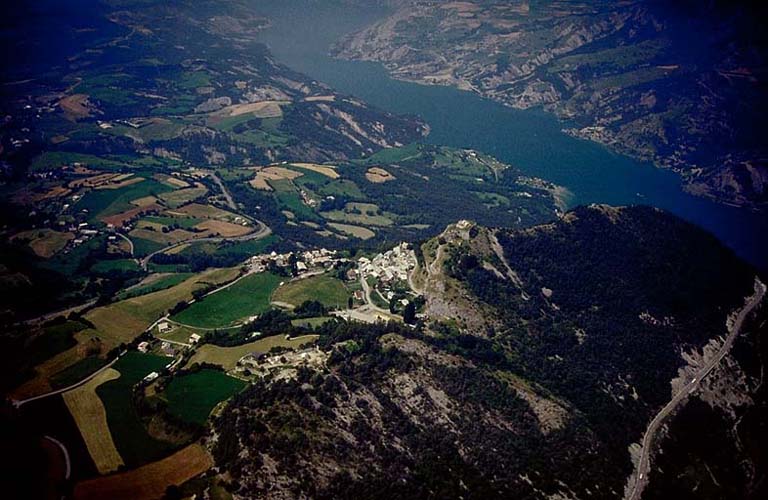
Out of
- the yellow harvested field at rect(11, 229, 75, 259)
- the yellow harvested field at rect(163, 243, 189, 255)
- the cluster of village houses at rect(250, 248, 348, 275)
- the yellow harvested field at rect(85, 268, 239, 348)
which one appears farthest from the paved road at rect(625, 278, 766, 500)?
the yellow harvested field at rect(11, 229, 75, 259)

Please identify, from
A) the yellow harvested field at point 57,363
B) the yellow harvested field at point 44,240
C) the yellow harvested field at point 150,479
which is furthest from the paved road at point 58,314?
the yellow harvested field at point 150,479

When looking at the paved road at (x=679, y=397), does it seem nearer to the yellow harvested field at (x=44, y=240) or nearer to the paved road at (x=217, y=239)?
the paved road at (x=217, y=239)

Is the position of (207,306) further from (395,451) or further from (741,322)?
(741,322)

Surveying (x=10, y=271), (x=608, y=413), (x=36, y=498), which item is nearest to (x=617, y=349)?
(x=608, y=413)

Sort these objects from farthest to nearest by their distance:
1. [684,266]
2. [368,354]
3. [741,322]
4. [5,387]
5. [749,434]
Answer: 1. [684,266]
2. [741,322]
3. [749,434]
4. [368,354]
5. [5,387]

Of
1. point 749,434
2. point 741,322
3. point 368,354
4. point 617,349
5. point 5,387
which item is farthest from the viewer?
point 741,322
